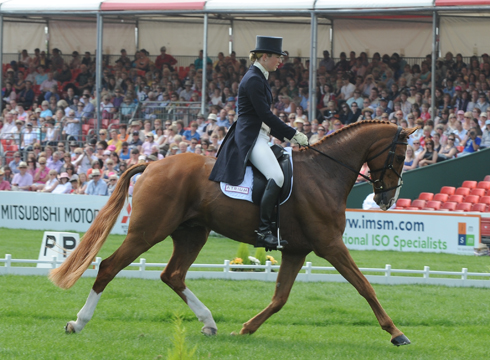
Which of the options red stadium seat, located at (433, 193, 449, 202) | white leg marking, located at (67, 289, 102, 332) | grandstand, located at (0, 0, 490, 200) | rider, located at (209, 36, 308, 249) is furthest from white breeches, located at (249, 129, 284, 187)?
red stadium seat, located at (433, 193, 449, 202)

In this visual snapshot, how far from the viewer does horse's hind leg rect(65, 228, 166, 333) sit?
6348mm

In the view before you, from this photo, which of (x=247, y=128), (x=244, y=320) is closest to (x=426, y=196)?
(x=244, y=320)

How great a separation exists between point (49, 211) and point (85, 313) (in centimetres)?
999

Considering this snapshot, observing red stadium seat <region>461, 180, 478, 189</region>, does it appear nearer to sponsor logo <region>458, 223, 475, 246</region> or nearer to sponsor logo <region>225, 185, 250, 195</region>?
sponsor logo <region>458, 223, 475, 246</region>

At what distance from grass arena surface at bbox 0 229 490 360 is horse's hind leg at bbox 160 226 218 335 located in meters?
0.19

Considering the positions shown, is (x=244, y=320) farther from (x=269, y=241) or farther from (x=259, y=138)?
(x=259, y=138)

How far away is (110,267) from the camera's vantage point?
6.40 metres

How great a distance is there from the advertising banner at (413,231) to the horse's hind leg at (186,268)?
288 inches

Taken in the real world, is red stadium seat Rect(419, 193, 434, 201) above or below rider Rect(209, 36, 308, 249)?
below

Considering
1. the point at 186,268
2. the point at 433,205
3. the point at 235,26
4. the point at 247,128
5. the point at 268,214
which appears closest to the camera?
the point at 268,214

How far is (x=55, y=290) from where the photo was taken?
8.66 m

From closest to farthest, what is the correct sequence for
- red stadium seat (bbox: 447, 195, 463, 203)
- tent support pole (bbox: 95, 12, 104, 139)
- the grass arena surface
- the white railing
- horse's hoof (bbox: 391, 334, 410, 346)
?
the grass arena surface → horse's hoof (bbox: 391, 334, 410, 346) → the white railing → red stadium seat (bbox: 447, 195, 463, 203) → tent support pole (bbox: 95, 12, 104, 139)

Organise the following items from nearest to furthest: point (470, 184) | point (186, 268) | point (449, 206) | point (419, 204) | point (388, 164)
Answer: point (388, 164), point (186, 268), point (449, 206), point (419, 204), point (470, 184)

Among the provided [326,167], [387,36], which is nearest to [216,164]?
[326,167]
